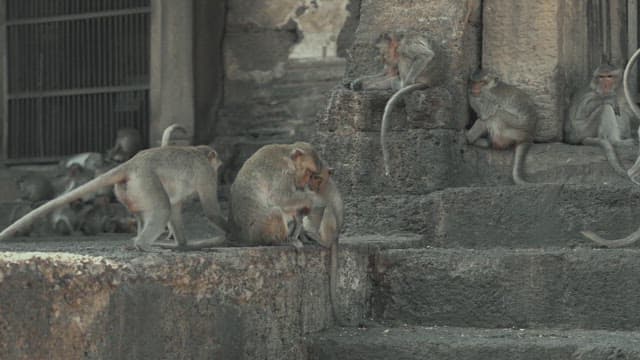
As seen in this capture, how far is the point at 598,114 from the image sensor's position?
867cm

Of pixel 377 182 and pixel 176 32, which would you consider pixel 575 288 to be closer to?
pixel 377 182

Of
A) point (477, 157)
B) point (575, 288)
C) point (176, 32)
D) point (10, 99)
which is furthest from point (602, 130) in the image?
point (10, 99)

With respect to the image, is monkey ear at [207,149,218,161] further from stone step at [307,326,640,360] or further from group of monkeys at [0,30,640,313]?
stone step at [307,326,640,360]

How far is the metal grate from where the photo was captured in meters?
12.4

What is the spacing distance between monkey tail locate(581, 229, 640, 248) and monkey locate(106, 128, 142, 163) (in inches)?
213

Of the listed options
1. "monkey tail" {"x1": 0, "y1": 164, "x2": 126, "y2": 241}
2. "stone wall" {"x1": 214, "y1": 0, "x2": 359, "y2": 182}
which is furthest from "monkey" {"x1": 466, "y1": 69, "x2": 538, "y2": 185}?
"monkey tail" {"x1": 0, "y1": 164, "x2": 126, "y2": 241}

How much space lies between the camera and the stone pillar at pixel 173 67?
39.7 ft

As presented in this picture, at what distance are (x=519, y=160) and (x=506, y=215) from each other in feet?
2.48

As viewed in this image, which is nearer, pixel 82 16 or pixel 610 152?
pixel 610 152

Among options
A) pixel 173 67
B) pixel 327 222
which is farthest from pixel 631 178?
pixel 173 67

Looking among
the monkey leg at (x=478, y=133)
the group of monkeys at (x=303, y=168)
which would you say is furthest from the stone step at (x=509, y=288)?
the monkey leg at (x=478, y=133)

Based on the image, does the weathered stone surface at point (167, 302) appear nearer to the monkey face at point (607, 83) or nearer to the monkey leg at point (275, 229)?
the monkey leg at point (275, 229)

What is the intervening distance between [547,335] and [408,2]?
3120 millimetres

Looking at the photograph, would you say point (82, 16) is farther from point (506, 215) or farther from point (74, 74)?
point (506, 215)
